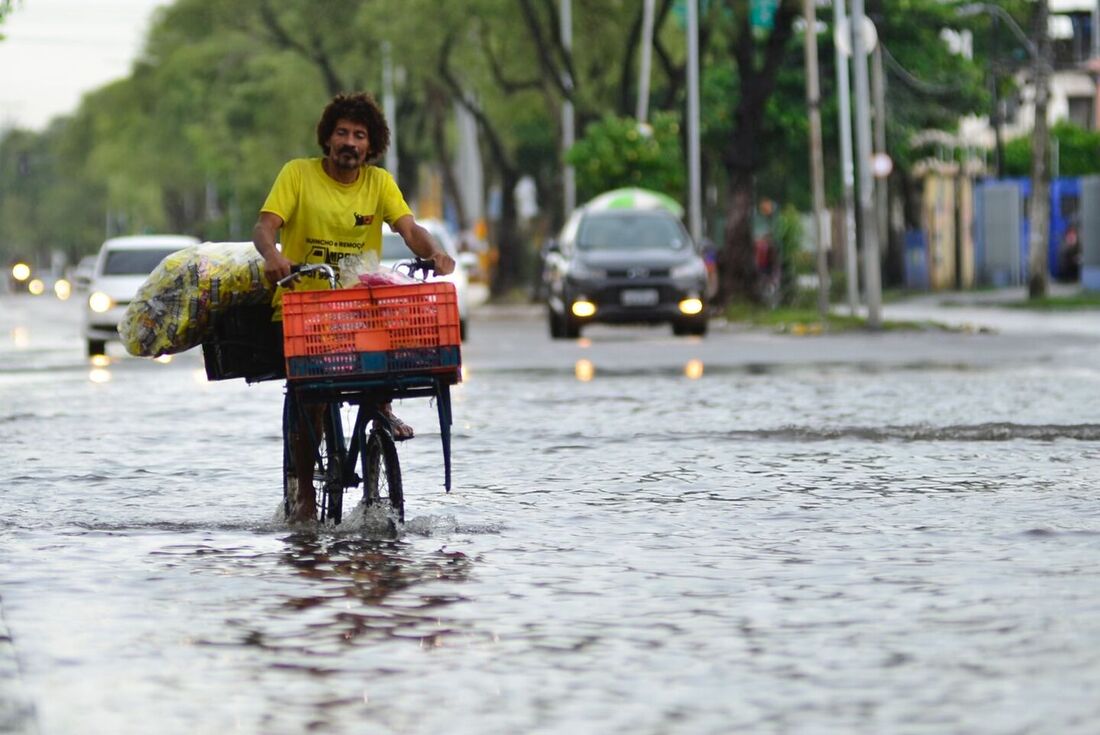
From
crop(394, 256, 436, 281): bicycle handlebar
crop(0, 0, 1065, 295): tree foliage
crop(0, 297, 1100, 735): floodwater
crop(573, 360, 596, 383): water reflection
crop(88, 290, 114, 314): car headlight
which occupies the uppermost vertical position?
crop(0, 0, 1065, 295): tree foliage

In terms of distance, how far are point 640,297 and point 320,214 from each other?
23061 millimetres

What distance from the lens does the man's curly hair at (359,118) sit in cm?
1070

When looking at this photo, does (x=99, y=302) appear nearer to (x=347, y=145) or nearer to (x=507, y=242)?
(x=347, y=145)

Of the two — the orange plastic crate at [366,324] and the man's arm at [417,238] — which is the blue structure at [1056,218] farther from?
the orange plastic crate at [366,324]

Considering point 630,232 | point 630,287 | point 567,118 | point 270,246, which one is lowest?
→ point 630,287

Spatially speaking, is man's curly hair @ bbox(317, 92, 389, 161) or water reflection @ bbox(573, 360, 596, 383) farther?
water reflection @ bbox(573, 360, 596, 383)

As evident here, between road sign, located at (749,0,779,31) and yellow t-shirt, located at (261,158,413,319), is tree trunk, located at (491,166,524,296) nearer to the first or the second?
road sign, located at (749,0,779,31)

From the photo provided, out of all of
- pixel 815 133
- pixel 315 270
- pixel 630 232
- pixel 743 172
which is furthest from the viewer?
pixel 743 172

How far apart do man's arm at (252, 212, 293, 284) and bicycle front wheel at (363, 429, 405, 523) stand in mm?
760

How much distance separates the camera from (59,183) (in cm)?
19962

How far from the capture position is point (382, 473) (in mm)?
10664

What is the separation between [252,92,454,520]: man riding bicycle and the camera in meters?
10.6

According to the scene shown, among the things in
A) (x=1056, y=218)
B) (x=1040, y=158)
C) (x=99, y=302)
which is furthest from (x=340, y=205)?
(x=1056, y=218)

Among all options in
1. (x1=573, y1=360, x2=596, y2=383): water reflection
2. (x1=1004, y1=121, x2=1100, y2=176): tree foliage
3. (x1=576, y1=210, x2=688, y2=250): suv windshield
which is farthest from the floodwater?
(x1=1004, y1=121, x2=1100, y2=176): tree foliage
